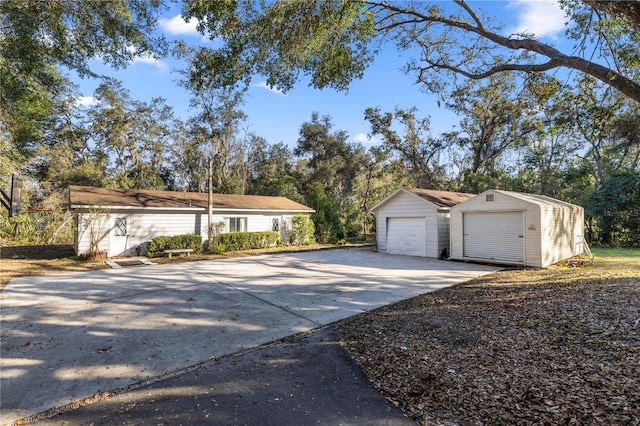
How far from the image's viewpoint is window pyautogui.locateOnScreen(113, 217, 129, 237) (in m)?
13.1

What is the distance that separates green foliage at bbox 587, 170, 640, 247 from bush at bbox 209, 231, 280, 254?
17314 mm

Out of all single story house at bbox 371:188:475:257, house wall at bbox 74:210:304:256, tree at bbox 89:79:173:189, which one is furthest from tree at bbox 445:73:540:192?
tree at bbox 89:79:173:189

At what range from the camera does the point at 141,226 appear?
13797mm

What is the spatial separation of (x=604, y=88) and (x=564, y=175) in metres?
18.4

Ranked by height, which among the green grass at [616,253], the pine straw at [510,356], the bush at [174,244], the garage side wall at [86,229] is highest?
the garage side wall at [86,229]

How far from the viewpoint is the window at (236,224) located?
53.6 feet

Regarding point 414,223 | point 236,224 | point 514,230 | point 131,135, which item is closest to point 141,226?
point 236,224

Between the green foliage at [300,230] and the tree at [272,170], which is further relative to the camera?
the tree at [272,170]

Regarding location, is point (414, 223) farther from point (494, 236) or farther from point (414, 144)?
point (414, 144)

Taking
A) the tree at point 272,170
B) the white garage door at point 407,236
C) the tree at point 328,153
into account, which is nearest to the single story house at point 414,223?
the white garage door at point 407,236

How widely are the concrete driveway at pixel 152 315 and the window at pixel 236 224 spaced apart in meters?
6.10

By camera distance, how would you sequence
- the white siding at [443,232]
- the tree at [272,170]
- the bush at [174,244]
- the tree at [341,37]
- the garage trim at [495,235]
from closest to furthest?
A: 1. the tree at [341,37]
2. the garage trim at [495,235]
3. the white siding at [443,232]
4. the bush at [174,244]
5. the tree at [272,170]

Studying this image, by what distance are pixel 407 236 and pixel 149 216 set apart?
11768 millimetres

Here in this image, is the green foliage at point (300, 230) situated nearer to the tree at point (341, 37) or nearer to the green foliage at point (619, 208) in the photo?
the tree at point (341, 37)
